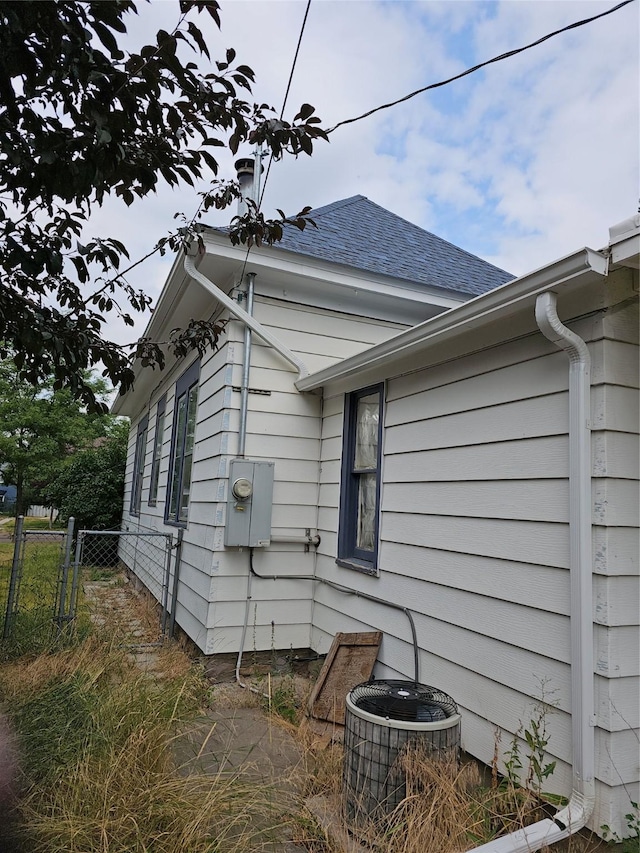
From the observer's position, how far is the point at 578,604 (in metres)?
2.36

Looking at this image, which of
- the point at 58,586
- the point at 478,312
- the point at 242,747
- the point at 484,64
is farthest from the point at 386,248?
the point at 242,747

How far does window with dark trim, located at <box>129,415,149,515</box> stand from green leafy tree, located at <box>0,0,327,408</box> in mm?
7263

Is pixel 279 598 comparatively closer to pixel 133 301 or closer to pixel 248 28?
pixel 133 301

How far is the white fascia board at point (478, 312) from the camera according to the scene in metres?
2.33

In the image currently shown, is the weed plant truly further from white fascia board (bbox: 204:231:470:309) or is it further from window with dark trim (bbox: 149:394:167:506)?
window with dark trim (bbox: 149:394:167:506)

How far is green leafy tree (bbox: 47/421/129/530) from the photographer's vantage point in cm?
1270

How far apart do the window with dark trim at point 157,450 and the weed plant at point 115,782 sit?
5315 mm

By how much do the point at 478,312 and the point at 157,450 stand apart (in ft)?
22.0

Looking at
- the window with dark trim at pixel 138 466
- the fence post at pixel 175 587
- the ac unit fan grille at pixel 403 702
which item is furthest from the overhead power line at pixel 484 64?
the window with dark trim at pixel 138 466

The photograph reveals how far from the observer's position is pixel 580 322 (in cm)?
261

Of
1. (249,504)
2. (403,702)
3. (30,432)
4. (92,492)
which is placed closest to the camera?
(403,702)

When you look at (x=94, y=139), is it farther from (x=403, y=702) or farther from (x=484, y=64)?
(x=403, y=702)

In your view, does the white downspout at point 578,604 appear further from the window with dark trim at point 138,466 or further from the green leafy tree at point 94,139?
the window with dark trim at point 138,466

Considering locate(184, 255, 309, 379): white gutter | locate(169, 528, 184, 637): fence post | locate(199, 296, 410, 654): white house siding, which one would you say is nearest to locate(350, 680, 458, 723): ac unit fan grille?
locate(199, 296, 410, 654): white house siding
